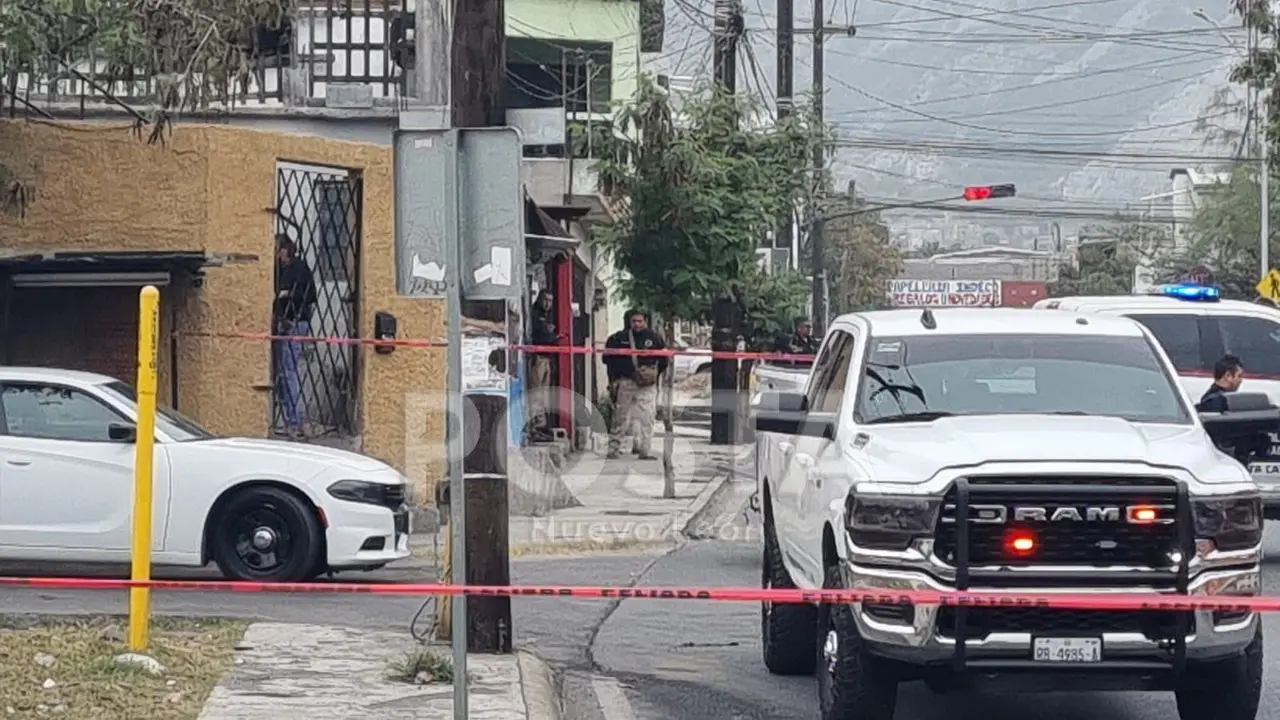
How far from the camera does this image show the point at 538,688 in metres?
10.0

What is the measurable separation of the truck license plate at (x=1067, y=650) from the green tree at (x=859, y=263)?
67.8m

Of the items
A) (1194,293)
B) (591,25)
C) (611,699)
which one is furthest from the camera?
(591,25)

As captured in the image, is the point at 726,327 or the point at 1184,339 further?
the point at 726,327

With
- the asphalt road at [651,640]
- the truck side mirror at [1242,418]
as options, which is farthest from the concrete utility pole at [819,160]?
the truck side mirror at [1242,418]

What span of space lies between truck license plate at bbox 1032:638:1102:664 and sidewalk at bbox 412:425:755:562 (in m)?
5.37

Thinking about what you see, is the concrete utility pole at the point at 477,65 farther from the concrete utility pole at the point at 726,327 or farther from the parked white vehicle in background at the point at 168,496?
the concrete utility pole at the point at 726,327

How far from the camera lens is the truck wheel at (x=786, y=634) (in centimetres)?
1073

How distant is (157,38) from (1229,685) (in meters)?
10.2

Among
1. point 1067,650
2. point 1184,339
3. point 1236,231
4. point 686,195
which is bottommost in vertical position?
point 1067,650

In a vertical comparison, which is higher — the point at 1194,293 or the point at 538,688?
the point at 1194,293

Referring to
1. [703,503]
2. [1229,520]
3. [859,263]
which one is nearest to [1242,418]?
[1229,520]

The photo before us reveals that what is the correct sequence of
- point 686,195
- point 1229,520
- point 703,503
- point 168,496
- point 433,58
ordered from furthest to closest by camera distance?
1. point 686,195
2. point 703,503
3. point 168,496
4. point 433,58
5. point 1229,520

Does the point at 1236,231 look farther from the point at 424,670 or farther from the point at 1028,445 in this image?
the point at 1028,445

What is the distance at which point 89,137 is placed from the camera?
56.5 feet
